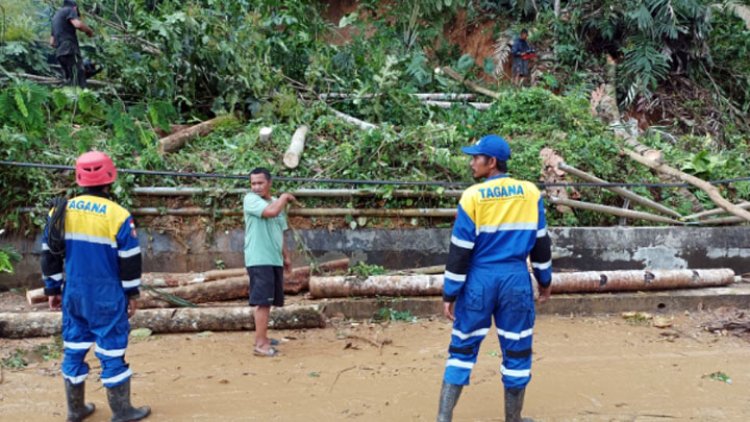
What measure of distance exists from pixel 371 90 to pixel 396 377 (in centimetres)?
606

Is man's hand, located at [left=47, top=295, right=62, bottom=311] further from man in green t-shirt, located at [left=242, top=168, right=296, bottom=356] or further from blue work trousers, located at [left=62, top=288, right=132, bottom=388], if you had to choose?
man in green t-shirt, located at [left=242, top=168, right=296, bottom=356]

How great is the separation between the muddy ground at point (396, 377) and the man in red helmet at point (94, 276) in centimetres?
37

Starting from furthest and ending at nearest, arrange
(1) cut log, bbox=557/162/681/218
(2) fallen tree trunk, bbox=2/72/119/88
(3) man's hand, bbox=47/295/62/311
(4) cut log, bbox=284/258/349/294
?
(2) fallen tree trunk, bbox=2/72/119/88 < (1) cut log, bbox=557/162/681/218 < (4) cut log, bbox=284/258/349/294 < (3) man's hand, bbox=47/295/62/311

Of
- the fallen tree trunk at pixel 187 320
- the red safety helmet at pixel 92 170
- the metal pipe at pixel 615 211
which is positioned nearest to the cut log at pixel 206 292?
the fallen tree trunk at pixel 187 320

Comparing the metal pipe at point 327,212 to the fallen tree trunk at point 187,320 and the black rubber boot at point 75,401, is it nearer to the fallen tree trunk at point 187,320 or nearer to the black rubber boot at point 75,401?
the fallen tree trunk at point 187,320

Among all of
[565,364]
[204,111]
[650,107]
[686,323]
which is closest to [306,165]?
[204,111]

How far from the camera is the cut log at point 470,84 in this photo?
38.7ft

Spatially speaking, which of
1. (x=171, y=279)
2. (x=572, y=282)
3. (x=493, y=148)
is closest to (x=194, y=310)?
(x=171, y=279)

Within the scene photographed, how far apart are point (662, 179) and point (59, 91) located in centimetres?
851

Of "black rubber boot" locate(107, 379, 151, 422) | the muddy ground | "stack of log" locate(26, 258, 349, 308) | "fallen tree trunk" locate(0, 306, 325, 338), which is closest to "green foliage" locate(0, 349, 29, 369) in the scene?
the muddy ground

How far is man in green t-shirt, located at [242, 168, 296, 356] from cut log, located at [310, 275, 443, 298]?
1233 millimetres

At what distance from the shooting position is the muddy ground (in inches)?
175

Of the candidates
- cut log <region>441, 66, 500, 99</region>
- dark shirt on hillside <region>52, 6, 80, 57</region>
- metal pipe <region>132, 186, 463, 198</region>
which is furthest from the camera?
cut log <region>441, 66, 500, 99</region>

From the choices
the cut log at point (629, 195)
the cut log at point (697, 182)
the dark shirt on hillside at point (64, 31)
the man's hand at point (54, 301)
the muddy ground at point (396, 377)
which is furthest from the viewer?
the dark shirt on hillside at point (64, 31)
